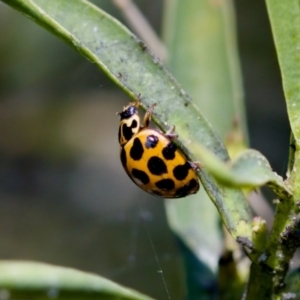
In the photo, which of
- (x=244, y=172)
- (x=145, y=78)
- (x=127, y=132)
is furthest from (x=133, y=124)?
(x=244, y=172)

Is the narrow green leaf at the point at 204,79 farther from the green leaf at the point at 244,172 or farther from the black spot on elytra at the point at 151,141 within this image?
the green leaf at the point at 244,172

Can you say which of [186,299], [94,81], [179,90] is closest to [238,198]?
[179,90]

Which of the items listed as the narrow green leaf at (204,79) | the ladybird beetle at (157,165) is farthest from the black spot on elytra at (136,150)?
the narrow green leaf at (204,79)

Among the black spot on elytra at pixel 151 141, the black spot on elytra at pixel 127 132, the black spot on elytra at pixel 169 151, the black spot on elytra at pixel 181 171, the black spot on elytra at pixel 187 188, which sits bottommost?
the black spot on elytra at pixel 187 188

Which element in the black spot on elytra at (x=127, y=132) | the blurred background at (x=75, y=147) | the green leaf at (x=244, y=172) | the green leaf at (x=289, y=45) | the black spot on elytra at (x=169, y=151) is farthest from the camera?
the blurred background at (x=75, y=147)

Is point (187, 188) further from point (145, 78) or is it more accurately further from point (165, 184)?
point (145, 78)

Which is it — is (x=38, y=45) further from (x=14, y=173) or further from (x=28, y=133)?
(x=14, y=173)

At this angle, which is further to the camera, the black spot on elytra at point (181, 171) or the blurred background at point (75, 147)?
the blurred background at point (75, 147)
